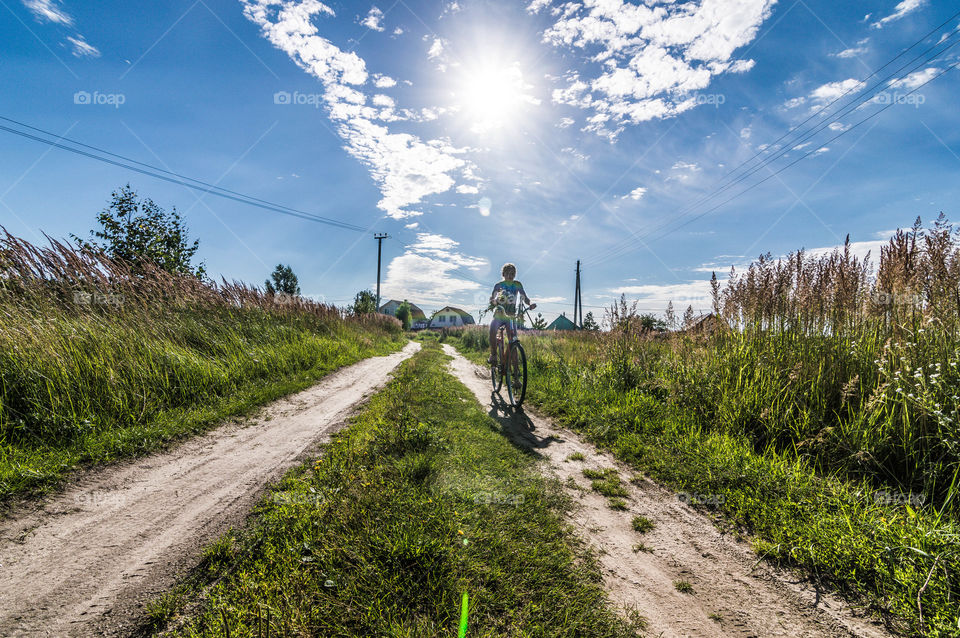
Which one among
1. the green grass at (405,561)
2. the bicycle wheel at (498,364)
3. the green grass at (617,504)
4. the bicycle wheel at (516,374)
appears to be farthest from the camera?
the bicycle wheel at (498,364)

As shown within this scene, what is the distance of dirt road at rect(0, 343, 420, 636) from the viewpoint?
1.95 metres

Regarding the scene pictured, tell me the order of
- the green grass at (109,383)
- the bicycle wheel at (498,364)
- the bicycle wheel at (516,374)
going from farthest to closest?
the bicycle wheel at (498,364), the bicycle wheel at (516,374), the green grass at (109,383)

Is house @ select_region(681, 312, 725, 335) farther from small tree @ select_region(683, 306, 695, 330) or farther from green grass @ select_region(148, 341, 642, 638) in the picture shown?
green grass @ select_region(148, 341, 642, 638)

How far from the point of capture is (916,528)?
244 cm

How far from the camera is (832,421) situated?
3934 mm

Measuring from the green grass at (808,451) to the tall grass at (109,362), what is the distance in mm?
5829

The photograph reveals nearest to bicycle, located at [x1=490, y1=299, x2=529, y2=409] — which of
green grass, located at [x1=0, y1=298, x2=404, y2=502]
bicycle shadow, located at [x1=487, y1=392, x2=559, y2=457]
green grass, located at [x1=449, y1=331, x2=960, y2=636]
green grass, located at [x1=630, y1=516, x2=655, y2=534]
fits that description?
bicycle shadow, located at [x1=487, y1=392, x2=559, y2=457]

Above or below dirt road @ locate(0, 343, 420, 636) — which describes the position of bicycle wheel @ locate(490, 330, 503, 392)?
above

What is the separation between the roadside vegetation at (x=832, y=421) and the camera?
2.38 m

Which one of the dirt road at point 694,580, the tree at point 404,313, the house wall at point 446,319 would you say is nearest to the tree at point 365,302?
the tree at point 404,313

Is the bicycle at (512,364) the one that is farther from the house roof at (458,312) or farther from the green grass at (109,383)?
the house roof at (458,312)

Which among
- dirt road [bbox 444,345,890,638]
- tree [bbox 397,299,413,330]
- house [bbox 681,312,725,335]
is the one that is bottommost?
dirt road [bbox 444,345,890,638]

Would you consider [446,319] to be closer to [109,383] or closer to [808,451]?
[109,383]

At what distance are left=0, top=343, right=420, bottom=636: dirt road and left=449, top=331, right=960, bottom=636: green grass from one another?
4051 mm
